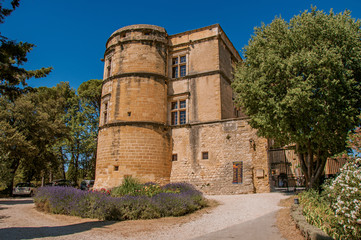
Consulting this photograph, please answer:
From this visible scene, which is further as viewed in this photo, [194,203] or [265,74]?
[265,74]

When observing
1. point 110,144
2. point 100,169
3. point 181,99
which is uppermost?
point 181,99

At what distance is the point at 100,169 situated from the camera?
19.0 m

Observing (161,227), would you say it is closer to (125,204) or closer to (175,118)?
(125,204)

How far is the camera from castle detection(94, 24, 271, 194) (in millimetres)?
17359

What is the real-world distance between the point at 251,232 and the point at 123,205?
5020 mm

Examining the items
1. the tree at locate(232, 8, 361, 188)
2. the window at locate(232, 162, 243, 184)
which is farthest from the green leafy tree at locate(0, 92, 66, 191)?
the tree at locate(232, 8, 361, 188)

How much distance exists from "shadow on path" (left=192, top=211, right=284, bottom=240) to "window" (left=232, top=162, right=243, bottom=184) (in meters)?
7.90

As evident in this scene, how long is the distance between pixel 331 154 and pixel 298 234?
694cm

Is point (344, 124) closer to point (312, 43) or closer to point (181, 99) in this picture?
point (312, 43)

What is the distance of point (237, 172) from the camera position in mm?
16922

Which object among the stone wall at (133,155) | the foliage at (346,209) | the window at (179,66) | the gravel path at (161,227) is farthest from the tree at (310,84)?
the window at (179,66)

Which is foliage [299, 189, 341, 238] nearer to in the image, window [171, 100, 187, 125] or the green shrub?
the green shrub

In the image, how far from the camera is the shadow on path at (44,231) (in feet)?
24.8

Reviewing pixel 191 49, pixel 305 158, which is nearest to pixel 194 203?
pixel 305 158
